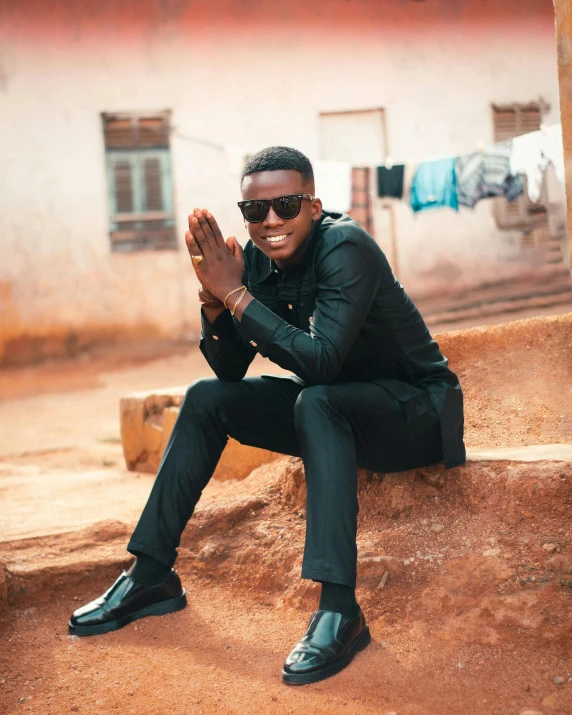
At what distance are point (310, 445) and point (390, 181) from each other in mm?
6605

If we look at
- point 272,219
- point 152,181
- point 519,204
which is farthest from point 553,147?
point 272,219

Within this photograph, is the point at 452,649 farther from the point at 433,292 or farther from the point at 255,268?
the point at 433,292

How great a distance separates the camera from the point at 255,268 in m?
2.55

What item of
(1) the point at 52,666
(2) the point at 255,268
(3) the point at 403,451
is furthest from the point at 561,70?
(1) the point at 52,666

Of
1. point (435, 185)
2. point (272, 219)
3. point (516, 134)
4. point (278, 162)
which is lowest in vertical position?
point (272, 219)

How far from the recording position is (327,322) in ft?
7.23

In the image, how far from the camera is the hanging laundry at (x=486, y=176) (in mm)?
7660

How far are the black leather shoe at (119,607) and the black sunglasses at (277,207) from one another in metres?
1.10

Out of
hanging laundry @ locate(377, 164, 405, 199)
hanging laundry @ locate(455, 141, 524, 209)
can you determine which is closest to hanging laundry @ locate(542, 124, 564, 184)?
hanging laundry @ locate(455, 141, 524, 209)

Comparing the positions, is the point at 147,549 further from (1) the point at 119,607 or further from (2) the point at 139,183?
(2) the point at 139,183

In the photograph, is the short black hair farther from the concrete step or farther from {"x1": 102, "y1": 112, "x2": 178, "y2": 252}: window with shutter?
{"x1": 102, "y1": 112, "x2": 178, "y2": 252}: window with shutter

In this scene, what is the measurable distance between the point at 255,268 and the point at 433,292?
838 centimetres

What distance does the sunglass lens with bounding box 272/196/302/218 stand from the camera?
231cm

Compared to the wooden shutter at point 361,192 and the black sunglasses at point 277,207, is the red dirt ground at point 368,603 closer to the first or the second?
the black sunglasses at point 277,207
